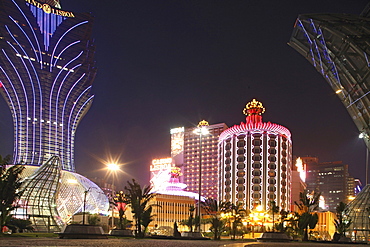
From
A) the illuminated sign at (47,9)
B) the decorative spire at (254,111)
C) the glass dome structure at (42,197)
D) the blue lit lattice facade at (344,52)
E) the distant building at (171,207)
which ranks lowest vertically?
the distant building at (171,207)

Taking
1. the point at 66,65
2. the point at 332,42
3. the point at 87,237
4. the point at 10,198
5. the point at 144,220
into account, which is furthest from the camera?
the point at 66,65

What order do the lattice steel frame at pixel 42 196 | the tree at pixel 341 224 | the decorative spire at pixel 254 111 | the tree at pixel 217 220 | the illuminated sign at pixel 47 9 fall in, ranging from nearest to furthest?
the tree at pixel 217 220, the tree at pixel 341 224, the lattice steel frame at pixel 42 196, the decorative spire at pixel 254 111, the illuminated sign at pixel 47 9

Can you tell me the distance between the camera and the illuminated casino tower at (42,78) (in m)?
153

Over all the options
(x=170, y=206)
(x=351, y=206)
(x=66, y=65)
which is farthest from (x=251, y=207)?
(x=66, y=65)

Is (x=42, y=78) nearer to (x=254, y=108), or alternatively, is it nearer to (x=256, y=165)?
(x=254, y=108)

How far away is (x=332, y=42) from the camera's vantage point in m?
35.8

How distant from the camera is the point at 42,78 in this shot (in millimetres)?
156250

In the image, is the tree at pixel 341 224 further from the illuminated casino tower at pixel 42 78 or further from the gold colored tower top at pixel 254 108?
the illuminated casino tower at pixel 42 78

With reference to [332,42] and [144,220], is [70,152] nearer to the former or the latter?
[144,220]

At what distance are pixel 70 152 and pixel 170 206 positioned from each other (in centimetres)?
4360

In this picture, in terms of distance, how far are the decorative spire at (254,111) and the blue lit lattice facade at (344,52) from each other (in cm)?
10606

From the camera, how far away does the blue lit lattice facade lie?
31875 millimetres

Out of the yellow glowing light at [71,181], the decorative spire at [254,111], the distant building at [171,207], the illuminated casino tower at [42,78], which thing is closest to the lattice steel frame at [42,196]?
the yellow glowing light at [71,181]

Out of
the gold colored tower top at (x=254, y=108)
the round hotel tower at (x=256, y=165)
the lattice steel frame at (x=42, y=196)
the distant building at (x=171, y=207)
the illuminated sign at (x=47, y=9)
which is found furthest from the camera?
the illuminated sign at (x=47, y=9)
